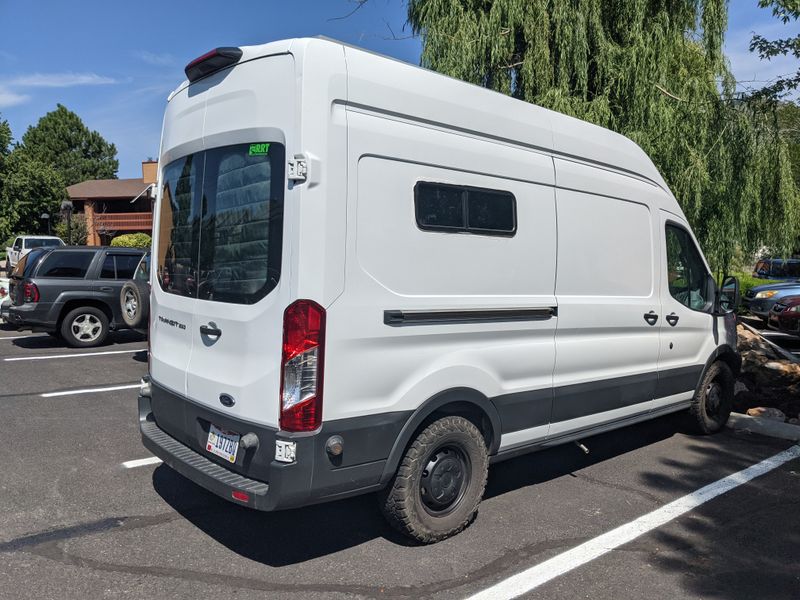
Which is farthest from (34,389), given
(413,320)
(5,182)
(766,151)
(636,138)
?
(5,182)

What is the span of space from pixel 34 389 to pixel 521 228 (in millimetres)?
6287

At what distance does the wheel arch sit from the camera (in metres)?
3.61

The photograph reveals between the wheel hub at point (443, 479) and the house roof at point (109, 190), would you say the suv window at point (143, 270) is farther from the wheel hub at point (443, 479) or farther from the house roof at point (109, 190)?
the house roof at point (109, 190)

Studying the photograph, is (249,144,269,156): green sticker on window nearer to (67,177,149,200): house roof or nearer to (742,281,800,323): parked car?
(742,281,800,323): parked car

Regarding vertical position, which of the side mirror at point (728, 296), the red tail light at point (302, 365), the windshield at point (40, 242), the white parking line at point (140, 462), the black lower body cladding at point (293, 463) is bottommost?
the white parking line at point (140, 462)

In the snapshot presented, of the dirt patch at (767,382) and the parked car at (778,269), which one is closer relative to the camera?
the dirt patch at (767,382)

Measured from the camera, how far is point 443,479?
3922 mm

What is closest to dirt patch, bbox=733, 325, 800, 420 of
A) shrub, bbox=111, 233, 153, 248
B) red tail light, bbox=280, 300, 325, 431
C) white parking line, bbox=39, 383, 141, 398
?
red tail light, bbox=280, 300, 325, 431

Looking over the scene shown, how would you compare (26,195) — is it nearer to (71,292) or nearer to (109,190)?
(109,190)

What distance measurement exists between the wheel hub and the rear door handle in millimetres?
1401

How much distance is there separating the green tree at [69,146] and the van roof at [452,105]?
2915 inches

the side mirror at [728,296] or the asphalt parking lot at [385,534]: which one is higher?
the side mirror at [728,296]

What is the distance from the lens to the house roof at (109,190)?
47875 mm

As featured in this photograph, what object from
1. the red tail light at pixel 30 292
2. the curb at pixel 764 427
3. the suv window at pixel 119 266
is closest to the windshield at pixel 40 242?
the suv window at pixel 119 266
